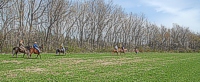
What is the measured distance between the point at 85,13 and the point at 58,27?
1196 cm

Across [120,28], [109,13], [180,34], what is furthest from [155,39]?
[109,13]

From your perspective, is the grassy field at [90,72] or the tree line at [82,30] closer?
the grassy field at [90,72]

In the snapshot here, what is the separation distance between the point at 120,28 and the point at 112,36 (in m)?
4.42

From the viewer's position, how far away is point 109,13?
6744 centimetres

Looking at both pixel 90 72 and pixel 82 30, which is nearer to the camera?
pixel 90 72

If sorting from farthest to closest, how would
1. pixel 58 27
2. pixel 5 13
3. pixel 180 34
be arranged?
1. pixel 180 34
2. pixel 58 27
3. pixel 5 13

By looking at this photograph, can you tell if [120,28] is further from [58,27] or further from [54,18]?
[54,18]

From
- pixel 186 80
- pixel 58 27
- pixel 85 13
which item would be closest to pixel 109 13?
pixel 85 13

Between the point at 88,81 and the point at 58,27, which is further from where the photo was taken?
the point at 58,27

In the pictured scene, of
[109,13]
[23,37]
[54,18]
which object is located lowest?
[23,37]

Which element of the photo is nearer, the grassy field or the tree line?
the grassy field

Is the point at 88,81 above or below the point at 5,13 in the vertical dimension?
below

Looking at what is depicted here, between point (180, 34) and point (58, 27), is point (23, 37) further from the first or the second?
point (180, 34)

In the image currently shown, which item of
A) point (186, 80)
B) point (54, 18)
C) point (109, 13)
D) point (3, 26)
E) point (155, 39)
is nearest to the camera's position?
point (186, 80)
